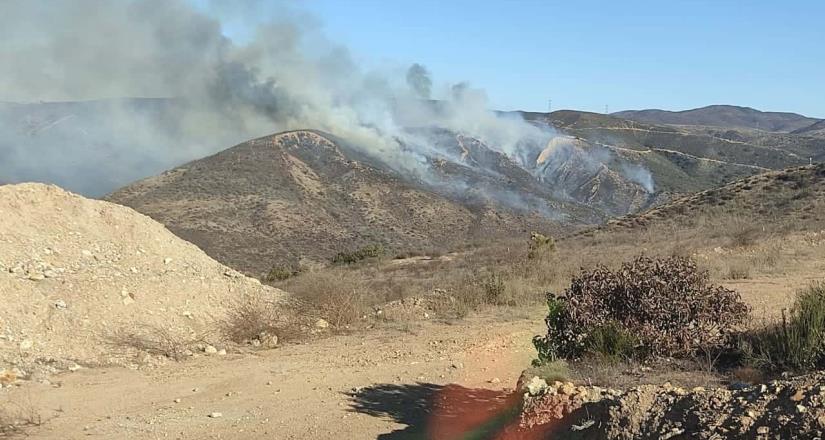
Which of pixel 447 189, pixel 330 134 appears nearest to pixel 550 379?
pixel 447 189

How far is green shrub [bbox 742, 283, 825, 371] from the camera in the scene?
5.32m

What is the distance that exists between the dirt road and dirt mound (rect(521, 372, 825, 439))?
184 cm

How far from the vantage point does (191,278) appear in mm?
12734

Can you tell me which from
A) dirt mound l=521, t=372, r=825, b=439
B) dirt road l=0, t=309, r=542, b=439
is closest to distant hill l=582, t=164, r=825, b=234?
dirt road l=0, t=309, r=542, b=439

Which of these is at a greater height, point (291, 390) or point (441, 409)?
point (441, 409)

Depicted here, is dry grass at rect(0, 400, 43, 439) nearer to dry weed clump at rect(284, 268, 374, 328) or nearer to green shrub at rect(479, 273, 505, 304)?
dry weed clump at rect(284, 268, 374, 328)

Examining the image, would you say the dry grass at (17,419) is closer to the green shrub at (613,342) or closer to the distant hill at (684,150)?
the green shrub at (613,342)

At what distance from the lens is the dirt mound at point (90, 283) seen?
32.4ft

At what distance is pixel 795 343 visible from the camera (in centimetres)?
544

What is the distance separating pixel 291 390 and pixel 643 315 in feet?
13.3

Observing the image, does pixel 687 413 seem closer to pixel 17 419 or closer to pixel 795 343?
pixel 795 343

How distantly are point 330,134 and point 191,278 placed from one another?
60.8m

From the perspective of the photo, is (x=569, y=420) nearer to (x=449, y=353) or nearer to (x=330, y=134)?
(x=449, y=353)

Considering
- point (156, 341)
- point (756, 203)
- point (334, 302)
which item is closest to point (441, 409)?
point (156, 341)
